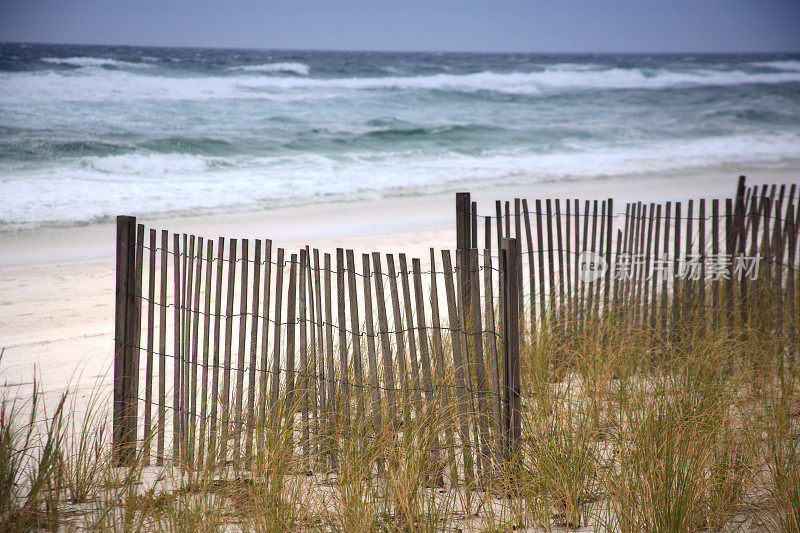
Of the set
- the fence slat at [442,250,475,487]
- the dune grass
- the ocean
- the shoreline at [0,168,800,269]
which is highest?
the ocean

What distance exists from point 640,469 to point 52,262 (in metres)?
7.02

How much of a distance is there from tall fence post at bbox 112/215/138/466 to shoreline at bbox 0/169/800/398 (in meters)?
0.86

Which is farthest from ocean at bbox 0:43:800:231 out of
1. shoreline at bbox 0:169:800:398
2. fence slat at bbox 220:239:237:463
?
fence slat at bbox 220:239:237:463

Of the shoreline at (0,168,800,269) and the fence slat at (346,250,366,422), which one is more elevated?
the shoreline at (0,168,800,269)

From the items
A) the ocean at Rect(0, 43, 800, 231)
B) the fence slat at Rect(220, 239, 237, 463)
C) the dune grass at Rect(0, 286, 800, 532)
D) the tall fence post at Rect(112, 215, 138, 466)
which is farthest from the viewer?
the ocean at Rect(0, 43, 800, 231)

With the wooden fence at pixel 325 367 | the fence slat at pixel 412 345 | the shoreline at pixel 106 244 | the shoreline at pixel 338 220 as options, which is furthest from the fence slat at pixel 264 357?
the shoreline at pixel 338 220

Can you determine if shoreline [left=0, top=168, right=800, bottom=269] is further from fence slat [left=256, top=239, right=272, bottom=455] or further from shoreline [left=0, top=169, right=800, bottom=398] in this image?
fence slat [left=256, top=239, right=272, bottom=455]

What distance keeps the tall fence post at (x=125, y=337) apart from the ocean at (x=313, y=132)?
285 inches

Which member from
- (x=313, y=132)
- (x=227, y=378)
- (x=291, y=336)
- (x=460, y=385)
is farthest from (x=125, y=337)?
(x=313, y=132)

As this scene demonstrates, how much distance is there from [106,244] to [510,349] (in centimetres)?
713

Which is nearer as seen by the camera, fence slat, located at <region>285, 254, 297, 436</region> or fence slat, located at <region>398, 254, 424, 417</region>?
fence slat, located at <region>398, 254, 424, 417</region>

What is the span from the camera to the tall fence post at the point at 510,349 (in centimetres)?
258

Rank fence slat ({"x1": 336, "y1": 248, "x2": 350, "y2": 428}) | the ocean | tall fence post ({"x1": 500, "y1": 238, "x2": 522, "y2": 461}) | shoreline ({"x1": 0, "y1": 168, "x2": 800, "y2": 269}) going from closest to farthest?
1. tall fence post ({"x1": 500, "y1": 238, "x2": 522, "y2": 461})
2. fence slat ({"x1": 336, "y1": 248, "x2": 350, "y2": 428})
3. shoreline ({"x1": 0, "y1": 168, "x2": 800, "y2": 269})
4. the ocean

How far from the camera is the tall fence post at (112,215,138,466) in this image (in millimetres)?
3086
